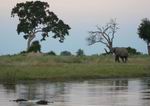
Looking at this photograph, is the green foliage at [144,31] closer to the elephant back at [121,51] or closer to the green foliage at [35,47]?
the green foliage at [35,47]

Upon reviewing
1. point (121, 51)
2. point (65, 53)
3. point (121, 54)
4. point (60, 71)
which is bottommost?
point (60, 71)

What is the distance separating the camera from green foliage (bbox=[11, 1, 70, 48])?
95750 millimetres

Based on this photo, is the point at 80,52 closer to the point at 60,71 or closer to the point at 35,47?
the point at 35,47

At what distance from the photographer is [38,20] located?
97.3 m

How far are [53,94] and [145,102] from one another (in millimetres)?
6241

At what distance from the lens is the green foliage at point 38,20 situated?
95750mm

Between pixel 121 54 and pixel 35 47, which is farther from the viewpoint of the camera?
pixel 35 47

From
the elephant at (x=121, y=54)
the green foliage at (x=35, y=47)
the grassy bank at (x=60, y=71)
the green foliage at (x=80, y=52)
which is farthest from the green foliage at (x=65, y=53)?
the grassy bank at (x=60, y=71)

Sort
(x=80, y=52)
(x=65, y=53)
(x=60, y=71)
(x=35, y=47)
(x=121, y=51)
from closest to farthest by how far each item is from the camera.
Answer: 1. (x=60, y=71)
2. (x=121, y=51)
3. (x=35, y=47)
4. (x=65, y=53)
5. (x=80, y=52)

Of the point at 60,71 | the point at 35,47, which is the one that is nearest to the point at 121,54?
the point at 35,47

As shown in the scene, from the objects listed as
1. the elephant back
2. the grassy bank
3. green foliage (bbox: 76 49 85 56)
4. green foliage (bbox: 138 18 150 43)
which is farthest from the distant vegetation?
the grassy bank

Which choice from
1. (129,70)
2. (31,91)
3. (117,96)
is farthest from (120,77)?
(117,96)

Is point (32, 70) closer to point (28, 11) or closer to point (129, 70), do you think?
point (129, 70)

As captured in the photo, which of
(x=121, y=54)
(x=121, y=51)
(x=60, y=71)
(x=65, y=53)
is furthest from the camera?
(x=65, y=53)
